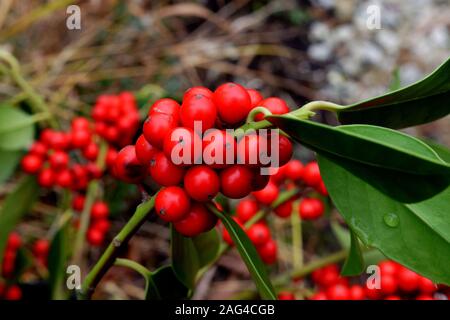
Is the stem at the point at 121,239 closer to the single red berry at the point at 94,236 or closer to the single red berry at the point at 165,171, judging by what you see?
the single red berry at the point at 165,171

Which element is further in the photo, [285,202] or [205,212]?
[285,202]

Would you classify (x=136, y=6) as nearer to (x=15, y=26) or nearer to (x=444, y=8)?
(x=15, y=26)

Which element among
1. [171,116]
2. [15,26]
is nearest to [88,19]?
[15,26]

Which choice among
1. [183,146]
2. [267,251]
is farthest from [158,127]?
[267,251]

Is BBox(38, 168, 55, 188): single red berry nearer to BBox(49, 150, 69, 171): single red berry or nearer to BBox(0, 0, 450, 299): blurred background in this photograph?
BBox(49, 150, 69, 171): single red berry

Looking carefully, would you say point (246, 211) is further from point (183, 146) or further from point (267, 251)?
point (183, 146)

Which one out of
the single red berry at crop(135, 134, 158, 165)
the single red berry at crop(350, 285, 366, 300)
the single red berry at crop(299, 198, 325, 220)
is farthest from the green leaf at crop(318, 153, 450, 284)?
the single red berry at crop(299, 198, 325, 220)

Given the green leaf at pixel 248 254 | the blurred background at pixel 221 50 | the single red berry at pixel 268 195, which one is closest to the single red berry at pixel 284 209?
the single red berry at pixel 268 195
